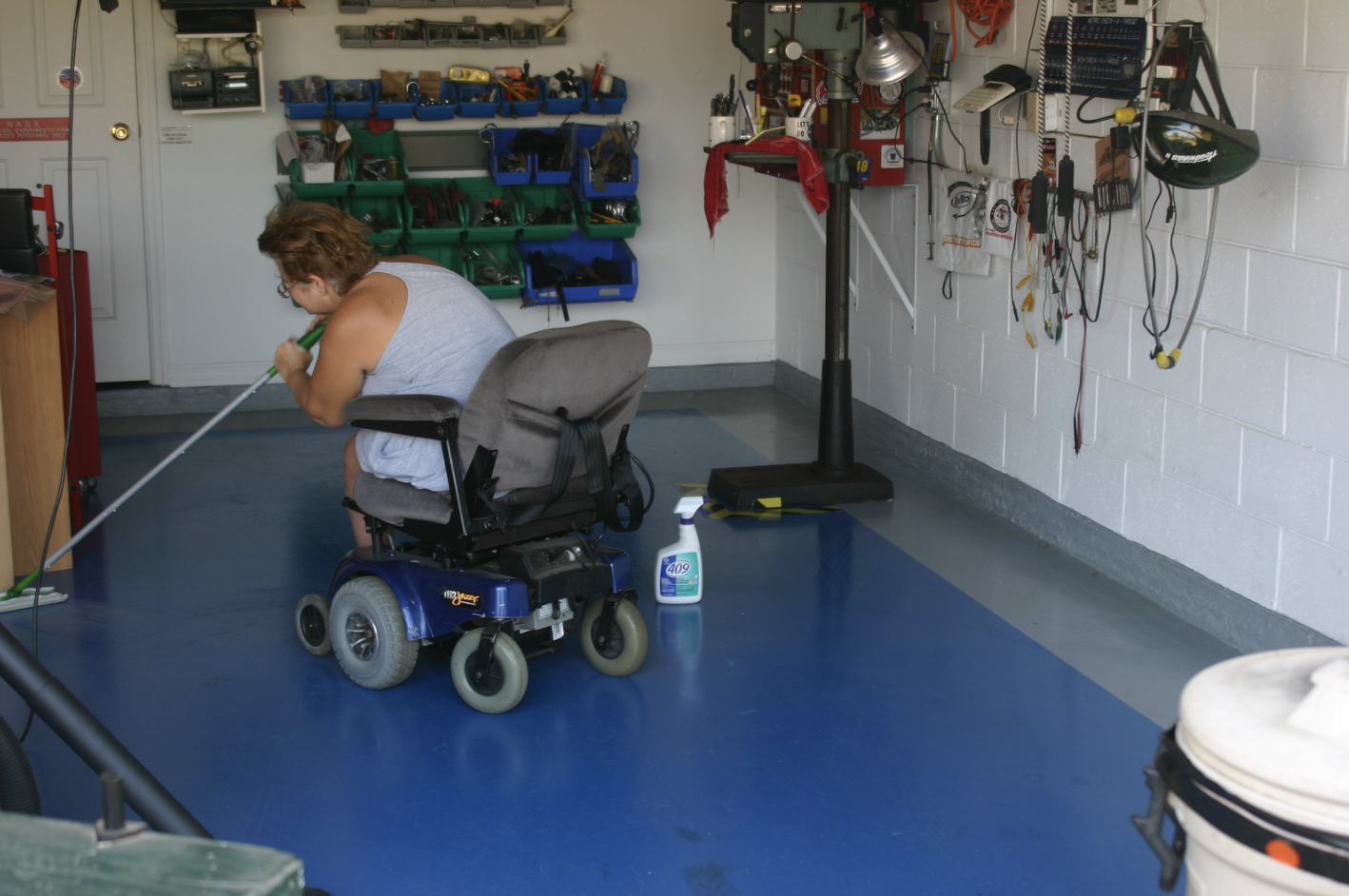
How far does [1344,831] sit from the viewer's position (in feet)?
4.45

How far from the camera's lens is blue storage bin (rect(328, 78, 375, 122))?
581 centimetres

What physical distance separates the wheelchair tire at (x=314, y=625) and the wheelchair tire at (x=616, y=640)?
66 cm

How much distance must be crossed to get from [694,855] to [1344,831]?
1.31 m

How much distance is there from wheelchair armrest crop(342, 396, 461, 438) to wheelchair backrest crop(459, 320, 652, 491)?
0.05 meters

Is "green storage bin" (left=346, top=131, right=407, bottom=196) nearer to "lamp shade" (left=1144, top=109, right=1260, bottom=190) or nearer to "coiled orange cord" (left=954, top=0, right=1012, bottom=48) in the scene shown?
"coiled orange cord" (left=954, top=0, right=1012, bottom=48)

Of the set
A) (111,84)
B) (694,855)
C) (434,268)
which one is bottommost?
(694,855)

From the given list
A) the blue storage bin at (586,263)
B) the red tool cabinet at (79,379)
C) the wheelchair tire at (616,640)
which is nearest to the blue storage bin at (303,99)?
the blue storage bin at (586,263)

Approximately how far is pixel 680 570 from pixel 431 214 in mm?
2787

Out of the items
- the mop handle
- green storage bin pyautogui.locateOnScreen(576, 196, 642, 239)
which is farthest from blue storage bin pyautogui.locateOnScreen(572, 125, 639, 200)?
the mop handle

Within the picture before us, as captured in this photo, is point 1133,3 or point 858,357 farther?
point 858,357

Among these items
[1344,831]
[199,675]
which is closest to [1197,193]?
[1344,831]

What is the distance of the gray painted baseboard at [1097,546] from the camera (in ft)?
10.9

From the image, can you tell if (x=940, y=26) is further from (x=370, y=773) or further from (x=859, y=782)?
(x=370, y=773)

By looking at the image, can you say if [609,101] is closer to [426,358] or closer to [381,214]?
[381,214]
